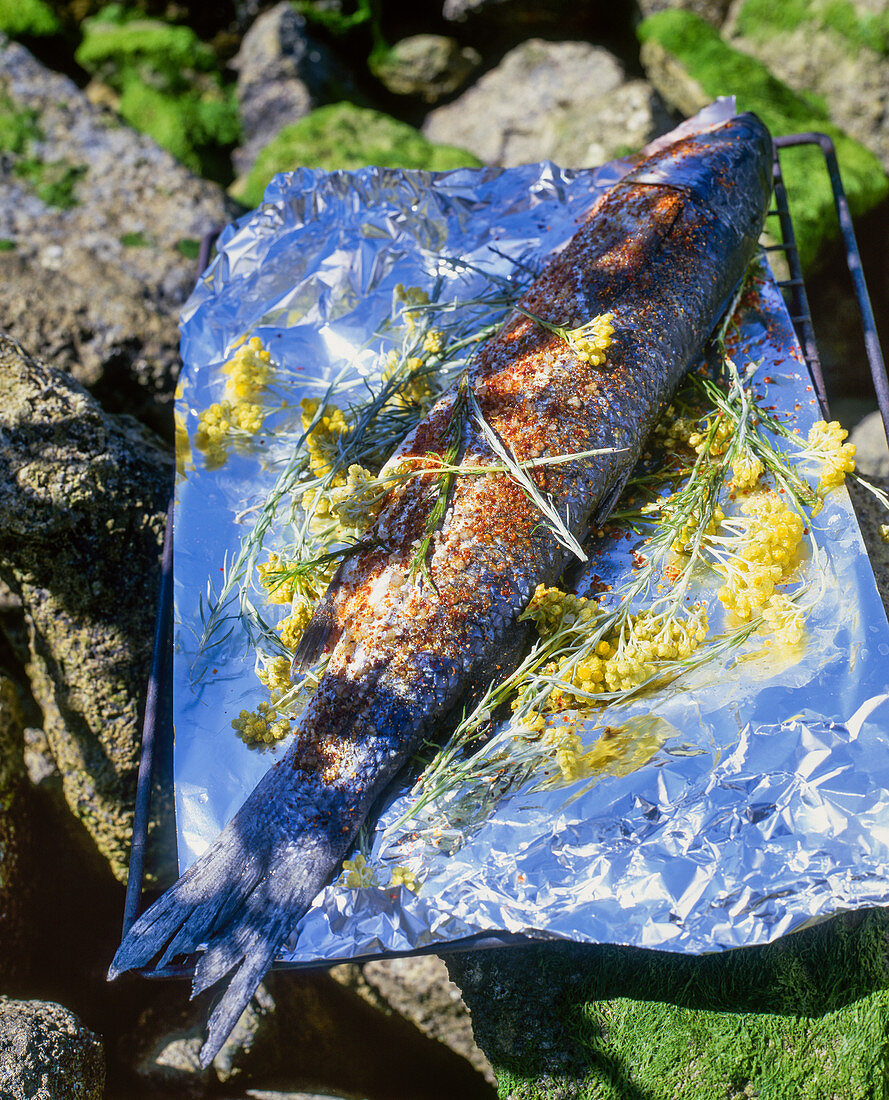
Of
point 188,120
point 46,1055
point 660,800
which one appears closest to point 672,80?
point 188,120

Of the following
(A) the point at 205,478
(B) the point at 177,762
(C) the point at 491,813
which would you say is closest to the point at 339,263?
(A) the point at 205,478

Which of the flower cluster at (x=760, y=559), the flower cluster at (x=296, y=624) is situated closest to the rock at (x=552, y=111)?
the flower cluster at (x=760, y=559)

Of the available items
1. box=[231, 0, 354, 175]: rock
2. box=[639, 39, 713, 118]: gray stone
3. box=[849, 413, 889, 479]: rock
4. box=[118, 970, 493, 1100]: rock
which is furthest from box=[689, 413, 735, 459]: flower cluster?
box=[231, 0, 354, 175]: rock

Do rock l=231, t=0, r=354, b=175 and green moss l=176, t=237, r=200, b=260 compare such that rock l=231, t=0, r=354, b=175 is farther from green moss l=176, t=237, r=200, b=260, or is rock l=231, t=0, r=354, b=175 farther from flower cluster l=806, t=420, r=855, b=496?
flower cluster l=806, t=420, r=855, b=496

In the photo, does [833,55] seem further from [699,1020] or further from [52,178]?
[699,1020]

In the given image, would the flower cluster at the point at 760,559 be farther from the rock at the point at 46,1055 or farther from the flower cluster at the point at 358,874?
the rock at the point at 46,1055
